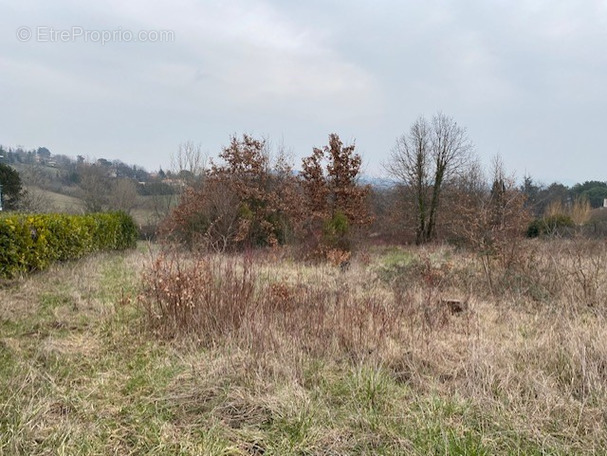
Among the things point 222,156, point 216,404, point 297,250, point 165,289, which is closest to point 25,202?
point 222,156

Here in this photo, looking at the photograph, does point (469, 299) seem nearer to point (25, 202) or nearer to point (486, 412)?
point (486, 412)

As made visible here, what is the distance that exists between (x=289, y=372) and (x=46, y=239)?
7845 mm

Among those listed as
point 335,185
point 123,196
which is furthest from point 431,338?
point 123,196

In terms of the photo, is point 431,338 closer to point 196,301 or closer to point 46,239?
point 196,301

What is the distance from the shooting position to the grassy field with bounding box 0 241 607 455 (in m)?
2.42

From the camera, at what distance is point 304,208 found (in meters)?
15.3

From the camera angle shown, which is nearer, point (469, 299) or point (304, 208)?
point (469, 299)

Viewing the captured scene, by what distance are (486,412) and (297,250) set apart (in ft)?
31.2

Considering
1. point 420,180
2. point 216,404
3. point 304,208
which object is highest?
A: point 420,180

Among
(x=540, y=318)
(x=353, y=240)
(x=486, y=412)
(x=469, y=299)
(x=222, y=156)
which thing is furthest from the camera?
(x=222, y=156)

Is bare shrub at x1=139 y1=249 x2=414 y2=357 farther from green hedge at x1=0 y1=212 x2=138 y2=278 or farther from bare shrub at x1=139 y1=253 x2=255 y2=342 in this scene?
green hedge at x1=0 y1=212 x2=138 y2=278

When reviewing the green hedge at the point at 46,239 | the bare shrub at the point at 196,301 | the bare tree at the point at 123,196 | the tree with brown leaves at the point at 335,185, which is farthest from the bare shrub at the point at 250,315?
the bare tree at the point at 123,196

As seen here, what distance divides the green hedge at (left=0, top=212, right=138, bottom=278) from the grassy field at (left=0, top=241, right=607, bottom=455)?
83.2 inches

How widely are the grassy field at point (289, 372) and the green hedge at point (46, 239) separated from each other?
211 centimetres
